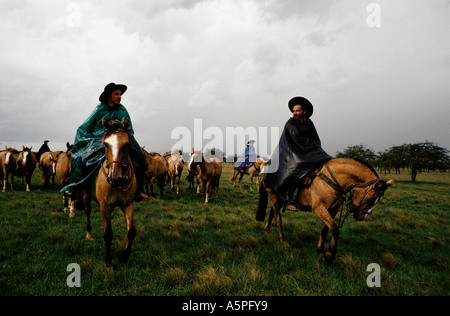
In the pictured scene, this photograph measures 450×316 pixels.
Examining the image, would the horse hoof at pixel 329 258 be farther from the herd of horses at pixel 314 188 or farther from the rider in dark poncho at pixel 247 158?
the rider in dark poncho at pixel 247 158

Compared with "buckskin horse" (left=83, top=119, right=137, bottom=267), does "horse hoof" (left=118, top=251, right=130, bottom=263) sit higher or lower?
lower

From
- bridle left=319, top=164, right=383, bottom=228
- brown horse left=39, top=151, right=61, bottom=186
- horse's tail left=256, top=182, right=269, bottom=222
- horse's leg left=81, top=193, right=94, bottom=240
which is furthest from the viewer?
brown horse left=39, top=151, right=61, bottom=186

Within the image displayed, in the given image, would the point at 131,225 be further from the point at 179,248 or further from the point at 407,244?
the point at 407,244

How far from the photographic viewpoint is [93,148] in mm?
4438

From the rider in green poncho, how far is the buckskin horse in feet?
1.79

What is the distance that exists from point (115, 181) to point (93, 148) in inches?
68.0

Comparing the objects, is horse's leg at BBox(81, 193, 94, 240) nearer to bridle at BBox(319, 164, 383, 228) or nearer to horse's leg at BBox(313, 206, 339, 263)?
horse's leg at BBox(313, 206, 339, 263)

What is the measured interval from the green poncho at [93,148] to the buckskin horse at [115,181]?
438mm

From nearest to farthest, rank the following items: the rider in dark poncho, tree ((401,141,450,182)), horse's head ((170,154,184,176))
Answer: horse's head ((170,154,184,176)), the rider in dark poncho, tree ((401,141,450,182))

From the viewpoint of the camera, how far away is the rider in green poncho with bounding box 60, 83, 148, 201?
4.47 metres

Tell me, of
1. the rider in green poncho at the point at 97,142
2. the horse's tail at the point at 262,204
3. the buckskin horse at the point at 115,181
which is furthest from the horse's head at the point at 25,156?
the horse's tail at the point at 262,204

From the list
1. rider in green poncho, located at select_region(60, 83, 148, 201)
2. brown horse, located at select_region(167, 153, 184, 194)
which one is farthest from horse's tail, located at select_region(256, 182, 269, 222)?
brown horse, located at select_region(167, 153, 184, 194)
